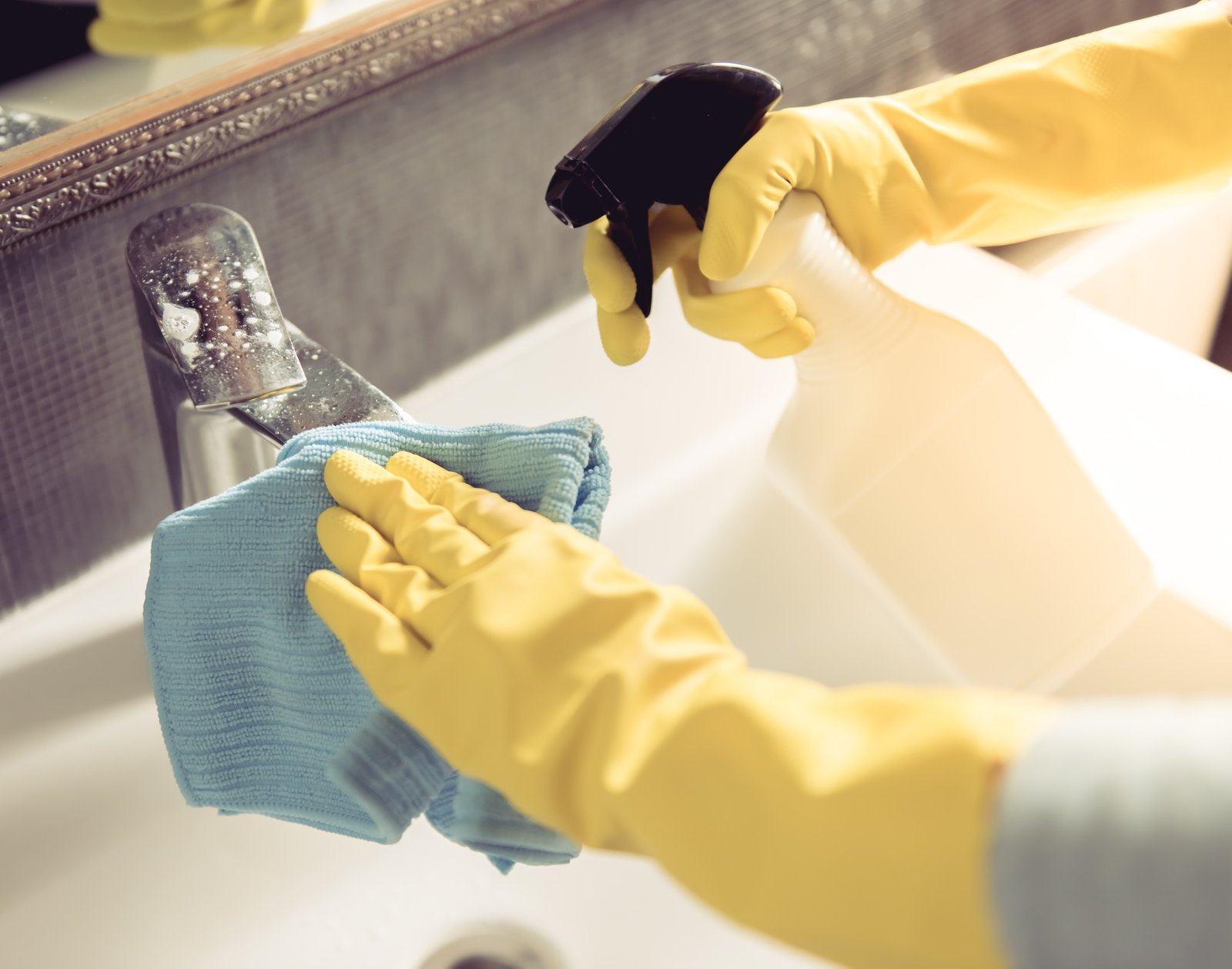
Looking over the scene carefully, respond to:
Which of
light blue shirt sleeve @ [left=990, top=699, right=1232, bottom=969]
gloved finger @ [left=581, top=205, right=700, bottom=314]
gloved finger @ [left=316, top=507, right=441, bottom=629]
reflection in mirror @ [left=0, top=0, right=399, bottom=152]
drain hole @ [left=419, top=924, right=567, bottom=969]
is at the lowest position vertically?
drain hole @ [left=419, top=924, right=567, bottom=969]

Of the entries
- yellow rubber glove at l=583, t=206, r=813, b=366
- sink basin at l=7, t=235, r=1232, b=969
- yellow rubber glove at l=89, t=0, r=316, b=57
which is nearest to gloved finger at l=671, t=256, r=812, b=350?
yellow rubber glove at l=583, t=206, r=813, b=366

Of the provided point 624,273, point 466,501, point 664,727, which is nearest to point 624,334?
point 624,273

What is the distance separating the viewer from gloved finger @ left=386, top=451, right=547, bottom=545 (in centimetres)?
43

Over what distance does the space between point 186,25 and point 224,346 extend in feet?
0.70

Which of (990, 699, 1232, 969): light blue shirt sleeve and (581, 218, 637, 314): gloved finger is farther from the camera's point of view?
(581, 218, 637, 314): gloved finger

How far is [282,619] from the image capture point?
0.47 m

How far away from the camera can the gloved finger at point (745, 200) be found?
1.72ft

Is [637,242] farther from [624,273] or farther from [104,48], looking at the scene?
[104,48]

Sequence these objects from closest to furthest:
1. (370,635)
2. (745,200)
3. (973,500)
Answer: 1. (370,635)
2. (745,200)
3. (973,500)

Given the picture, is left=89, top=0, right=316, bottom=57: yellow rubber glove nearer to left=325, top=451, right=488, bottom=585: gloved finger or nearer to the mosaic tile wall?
the mosaic tile wall

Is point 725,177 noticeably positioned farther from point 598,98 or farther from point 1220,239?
point 1220,239

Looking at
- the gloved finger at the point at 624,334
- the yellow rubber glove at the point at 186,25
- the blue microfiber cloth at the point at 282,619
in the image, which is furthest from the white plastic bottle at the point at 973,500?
the yellow rubber glove at the point at 186,25

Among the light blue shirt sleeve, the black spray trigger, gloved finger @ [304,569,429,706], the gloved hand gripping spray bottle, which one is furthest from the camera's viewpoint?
the gloved hand gripping spray bottle

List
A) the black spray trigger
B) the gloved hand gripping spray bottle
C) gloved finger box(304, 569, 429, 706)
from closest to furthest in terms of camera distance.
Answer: gloved finger box(304, 569, 429, 706) < the black spray trigger < the gloved hand gripping spray bottle
